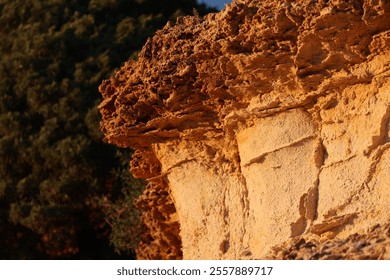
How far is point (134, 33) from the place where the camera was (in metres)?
24.1

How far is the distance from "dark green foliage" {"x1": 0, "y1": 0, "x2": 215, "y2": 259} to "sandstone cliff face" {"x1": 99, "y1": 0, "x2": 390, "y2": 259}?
896cm

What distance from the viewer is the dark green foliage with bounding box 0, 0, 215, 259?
20094 mm

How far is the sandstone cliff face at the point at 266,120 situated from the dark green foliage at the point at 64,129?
8960 millimetres

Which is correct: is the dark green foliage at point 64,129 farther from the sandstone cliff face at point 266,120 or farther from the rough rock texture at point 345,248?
the rough rock texture at point 345,248

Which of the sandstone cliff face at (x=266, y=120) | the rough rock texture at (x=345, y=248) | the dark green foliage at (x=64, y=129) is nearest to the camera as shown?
the rough rock texture at (x=345, y=248)

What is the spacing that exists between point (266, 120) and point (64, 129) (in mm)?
12817

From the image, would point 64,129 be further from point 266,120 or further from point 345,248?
point 345,248

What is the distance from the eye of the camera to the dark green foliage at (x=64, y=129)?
20.1 meters

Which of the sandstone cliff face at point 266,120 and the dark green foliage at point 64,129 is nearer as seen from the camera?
the sandstone cliff face at point 266,120

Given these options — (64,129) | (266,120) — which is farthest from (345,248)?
(64,129)

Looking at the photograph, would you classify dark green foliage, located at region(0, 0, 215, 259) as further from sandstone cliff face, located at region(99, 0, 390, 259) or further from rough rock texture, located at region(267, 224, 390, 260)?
rough rock texture, located at region(267, 224, 390, 260)

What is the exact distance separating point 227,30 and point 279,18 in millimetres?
602

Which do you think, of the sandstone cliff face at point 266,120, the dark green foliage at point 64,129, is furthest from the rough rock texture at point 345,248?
the dark green foliage at point 64,129

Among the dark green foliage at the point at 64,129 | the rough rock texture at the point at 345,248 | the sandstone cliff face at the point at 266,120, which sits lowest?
the rough rock texture at the point at 345,248
